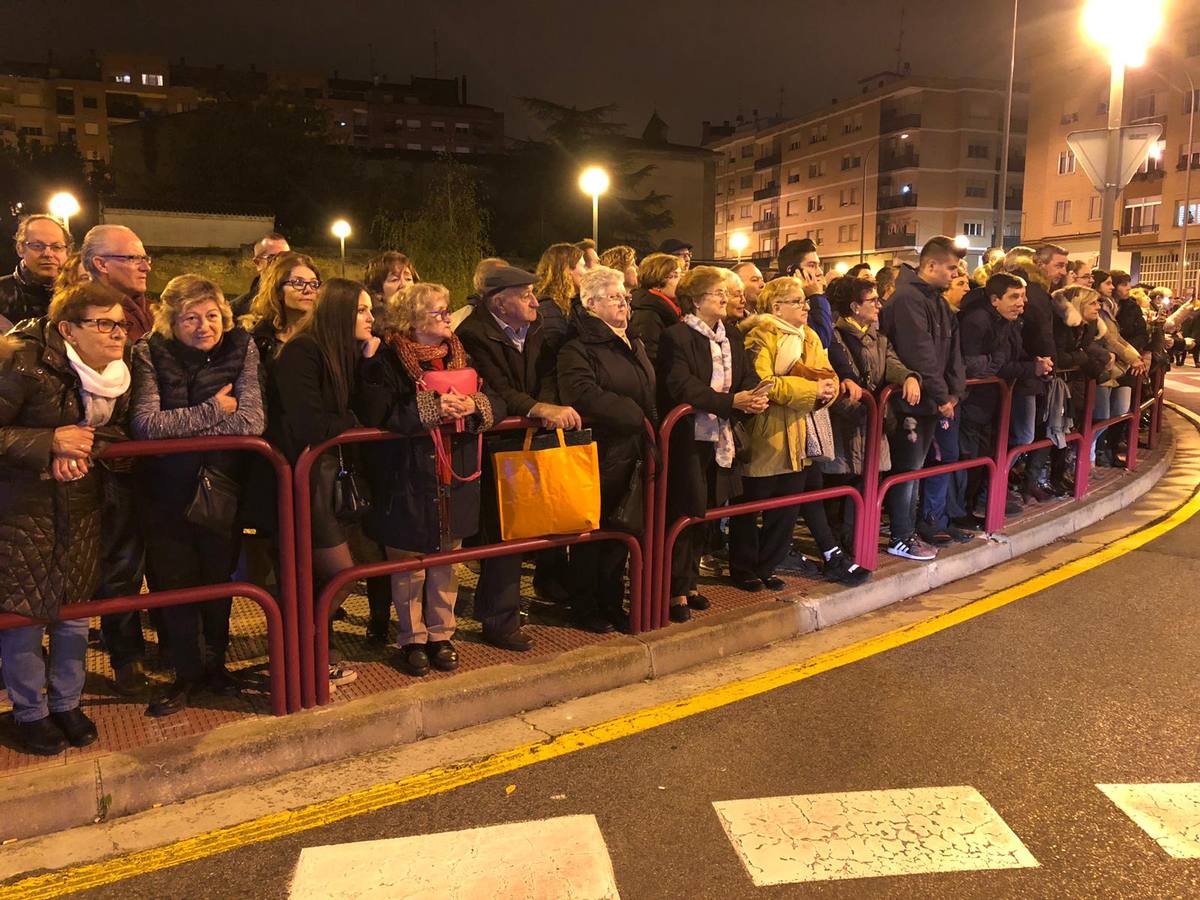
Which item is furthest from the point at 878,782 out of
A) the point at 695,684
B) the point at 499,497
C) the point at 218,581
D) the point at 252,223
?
the point at 252,223

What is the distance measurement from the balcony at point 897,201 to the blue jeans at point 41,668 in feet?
236

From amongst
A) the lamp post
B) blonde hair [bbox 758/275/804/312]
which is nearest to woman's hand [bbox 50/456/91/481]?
blonde hair [bbox 758/275/804/312]

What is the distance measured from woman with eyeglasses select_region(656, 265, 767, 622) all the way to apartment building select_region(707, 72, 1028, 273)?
6387cm

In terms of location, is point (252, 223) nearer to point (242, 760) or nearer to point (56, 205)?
point (56, 205)

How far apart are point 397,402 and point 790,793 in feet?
7.10

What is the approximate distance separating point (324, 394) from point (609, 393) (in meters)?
1.30

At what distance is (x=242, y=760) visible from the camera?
3.54 metres

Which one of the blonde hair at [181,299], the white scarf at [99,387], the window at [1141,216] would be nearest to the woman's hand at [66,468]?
the white scarf at [99,387]

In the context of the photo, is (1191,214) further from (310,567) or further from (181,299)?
(181,299)

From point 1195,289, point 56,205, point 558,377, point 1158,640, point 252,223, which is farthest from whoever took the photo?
point 1195,289

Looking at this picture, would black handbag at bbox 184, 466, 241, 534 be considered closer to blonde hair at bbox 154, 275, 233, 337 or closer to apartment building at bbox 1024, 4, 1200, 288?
blonde hair at bbox 154, 275, 233, 337

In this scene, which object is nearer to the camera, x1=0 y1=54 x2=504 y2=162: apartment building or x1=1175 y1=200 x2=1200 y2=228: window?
x1=1175 y1=200 x2=1200 y2=228: window

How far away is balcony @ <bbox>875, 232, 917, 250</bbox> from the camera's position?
6881 cm

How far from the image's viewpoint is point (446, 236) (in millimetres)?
35969
